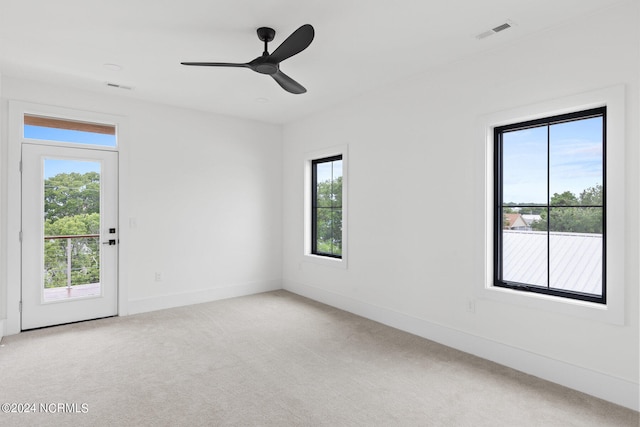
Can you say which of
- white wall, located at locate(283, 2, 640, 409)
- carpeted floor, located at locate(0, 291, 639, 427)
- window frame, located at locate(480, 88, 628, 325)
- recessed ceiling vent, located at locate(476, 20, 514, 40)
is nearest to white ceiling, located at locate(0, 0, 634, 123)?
recessed ceiling vent, located at locate(476, 20, 514, 40)

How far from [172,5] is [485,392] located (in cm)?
346

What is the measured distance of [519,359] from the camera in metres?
2.84

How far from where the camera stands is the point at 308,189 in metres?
5.33

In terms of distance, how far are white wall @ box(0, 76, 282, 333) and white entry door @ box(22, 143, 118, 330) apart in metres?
0.14

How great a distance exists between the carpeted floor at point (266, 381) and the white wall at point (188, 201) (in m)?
0.96

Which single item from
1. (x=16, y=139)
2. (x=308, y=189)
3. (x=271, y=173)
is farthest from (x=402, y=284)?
(x=16, y=139)

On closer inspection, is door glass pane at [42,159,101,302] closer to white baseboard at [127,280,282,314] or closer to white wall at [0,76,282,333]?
white wall at [0,76,282,333]

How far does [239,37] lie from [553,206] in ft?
9.36

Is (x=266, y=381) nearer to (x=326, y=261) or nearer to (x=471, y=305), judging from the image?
(x=471, y=305)

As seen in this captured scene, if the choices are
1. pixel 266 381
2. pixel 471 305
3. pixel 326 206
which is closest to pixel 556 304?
pixel 471 305

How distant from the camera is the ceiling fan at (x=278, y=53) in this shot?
2.25 meters

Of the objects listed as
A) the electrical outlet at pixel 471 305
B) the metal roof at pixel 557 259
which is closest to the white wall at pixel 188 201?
the electrical outlet at pixel 471 305

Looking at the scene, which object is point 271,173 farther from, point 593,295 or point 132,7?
point 593,295

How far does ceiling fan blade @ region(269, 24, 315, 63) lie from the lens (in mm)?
2201
